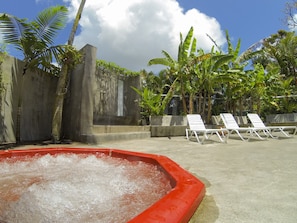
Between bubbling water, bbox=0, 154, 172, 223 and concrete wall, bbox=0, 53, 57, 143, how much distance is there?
2.35 meters

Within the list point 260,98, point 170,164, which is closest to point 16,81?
point 170,164

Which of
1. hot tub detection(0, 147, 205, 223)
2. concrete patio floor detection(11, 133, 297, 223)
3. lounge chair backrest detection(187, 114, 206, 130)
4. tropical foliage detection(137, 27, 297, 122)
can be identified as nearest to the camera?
hot tub detection(0, 147, 205, 223)

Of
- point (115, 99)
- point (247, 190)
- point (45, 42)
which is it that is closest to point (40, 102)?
point (45, 42)

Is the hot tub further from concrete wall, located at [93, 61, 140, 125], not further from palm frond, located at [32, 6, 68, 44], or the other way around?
concrete wall, located at [93, 61, 140, 125]

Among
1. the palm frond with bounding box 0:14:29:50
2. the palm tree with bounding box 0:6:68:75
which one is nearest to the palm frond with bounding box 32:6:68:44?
the palm tree with bounding box 0:6:68:75

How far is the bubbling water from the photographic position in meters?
1.91

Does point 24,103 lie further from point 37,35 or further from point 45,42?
point 37,35

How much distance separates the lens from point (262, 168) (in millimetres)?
3572

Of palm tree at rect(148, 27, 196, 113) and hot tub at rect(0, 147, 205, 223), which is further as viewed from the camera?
palm tree at rect(148, 27, 196, 113)

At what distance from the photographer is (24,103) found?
279 inches

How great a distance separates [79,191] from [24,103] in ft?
18.3

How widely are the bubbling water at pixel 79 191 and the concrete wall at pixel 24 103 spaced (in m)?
2.35

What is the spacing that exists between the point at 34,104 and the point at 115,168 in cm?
493

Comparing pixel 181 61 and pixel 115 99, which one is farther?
pixel 115 99
